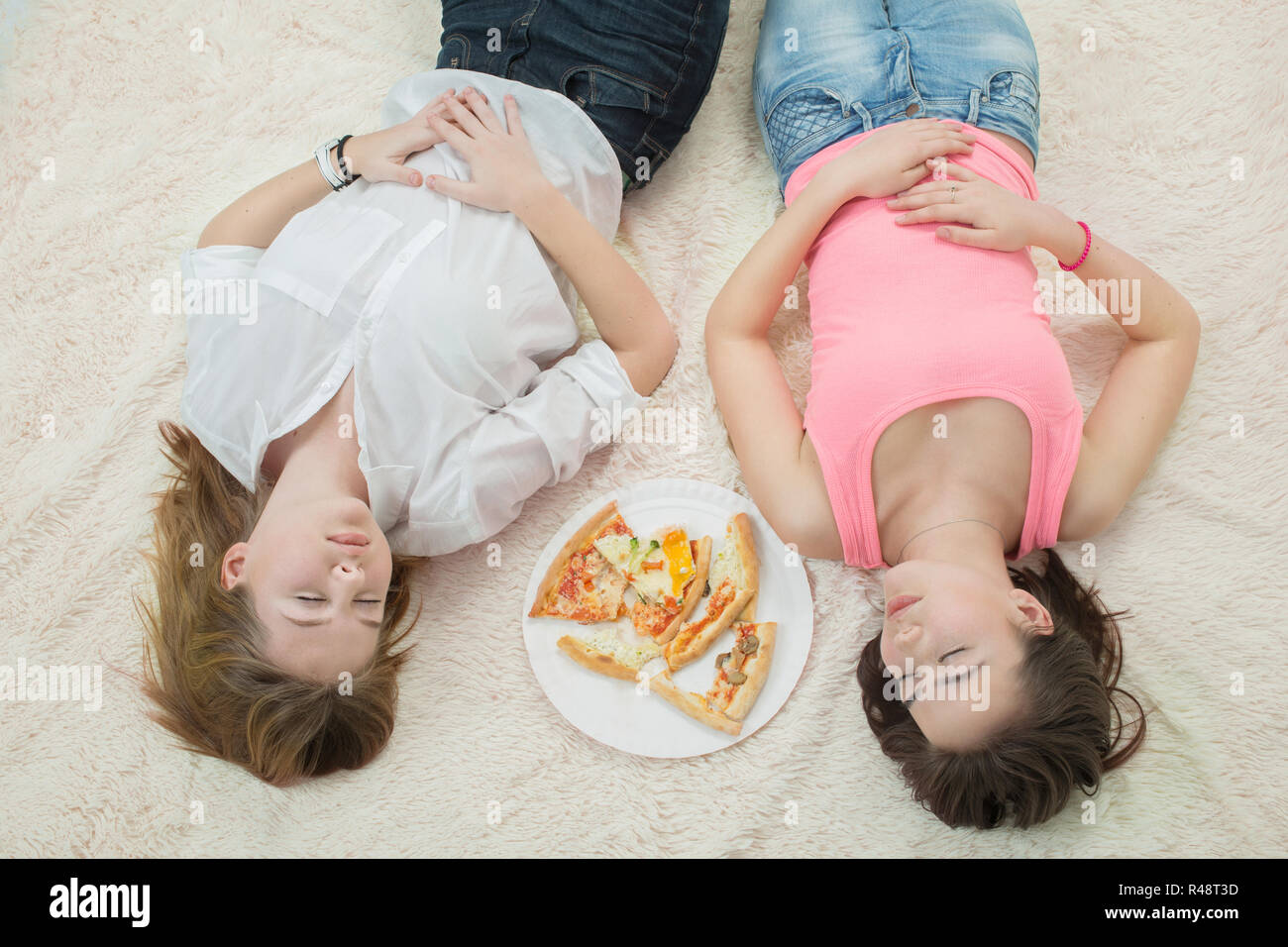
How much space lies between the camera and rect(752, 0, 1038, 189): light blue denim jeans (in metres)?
1.76

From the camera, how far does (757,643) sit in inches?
68.3

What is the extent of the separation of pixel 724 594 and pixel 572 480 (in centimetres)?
41

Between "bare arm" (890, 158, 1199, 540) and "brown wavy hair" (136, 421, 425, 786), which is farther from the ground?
"bare arm" (890, 158, 1199, 540)

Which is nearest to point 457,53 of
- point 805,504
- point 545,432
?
point 545,432

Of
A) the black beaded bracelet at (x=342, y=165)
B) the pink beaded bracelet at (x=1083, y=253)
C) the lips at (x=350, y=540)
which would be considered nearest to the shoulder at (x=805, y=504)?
the pink beaded bracelet at (x=1083, y=253)

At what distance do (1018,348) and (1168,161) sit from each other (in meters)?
0.80

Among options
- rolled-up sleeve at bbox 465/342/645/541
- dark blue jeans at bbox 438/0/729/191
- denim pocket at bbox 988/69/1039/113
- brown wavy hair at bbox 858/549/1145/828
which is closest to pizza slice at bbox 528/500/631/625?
rolled-up sleeve at bbox 465/342/645/541

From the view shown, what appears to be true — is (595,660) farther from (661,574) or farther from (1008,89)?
(1008,89)

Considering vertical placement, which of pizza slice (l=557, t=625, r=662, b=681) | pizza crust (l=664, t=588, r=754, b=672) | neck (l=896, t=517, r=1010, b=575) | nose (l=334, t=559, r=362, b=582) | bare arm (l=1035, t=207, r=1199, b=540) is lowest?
pizza slice (l=557, t=625, r=662, b=681)

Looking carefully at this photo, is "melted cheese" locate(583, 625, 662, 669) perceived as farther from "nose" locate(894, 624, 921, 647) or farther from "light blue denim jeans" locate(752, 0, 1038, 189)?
→ "light blue denim jeans" locate(752, 0, 1038, 189)

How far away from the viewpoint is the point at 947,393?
1531 mm

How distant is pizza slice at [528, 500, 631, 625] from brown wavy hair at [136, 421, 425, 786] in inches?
11.0
